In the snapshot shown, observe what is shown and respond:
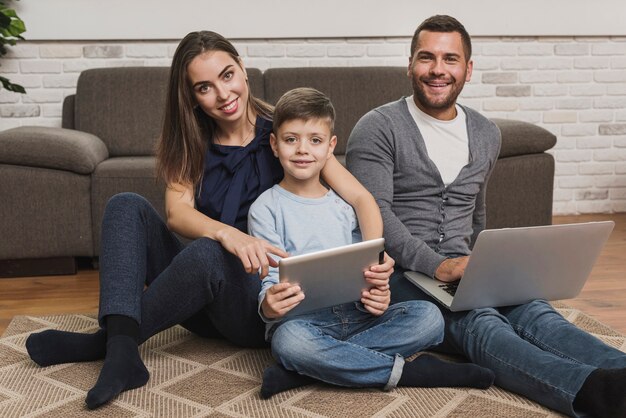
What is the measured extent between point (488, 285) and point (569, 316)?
2.34 feet

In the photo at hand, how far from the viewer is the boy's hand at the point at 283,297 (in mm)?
1541

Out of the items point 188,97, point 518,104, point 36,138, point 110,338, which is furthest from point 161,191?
point 518,104

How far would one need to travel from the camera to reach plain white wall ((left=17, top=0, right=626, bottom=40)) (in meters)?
3.54

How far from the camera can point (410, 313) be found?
1708mm

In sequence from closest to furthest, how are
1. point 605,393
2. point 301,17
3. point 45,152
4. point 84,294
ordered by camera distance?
1. point 605,393
2. point 84,294
3. point 45,152
4. point 301,17

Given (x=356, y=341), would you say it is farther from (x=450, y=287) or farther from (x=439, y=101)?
(x=439, y=101)

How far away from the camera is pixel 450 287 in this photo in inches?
69.7

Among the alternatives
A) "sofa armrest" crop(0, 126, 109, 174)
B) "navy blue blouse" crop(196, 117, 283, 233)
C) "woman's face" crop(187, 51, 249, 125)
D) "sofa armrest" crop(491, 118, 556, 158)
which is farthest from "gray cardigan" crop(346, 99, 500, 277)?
"sofa armrest" crop(0, 126, 109, 174)

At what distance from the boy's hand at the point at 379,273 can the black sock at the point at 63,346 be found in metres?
0.65

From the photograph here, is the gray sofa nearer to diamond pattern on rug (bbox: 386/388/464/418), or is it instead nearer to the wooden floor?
the wooden floor

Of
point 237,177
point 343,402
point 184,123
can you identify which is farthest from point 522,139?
point 343,402

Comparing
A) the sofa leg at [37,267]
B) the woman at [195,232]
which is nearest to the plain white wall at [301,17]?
the sofa leg at [37,267]

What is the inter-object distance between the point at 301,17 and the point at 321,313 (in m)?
2.26

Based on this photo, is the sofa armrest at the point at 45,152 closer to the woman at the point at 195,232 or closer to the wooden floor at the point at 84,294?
the wooden floor at the point at 84,294
